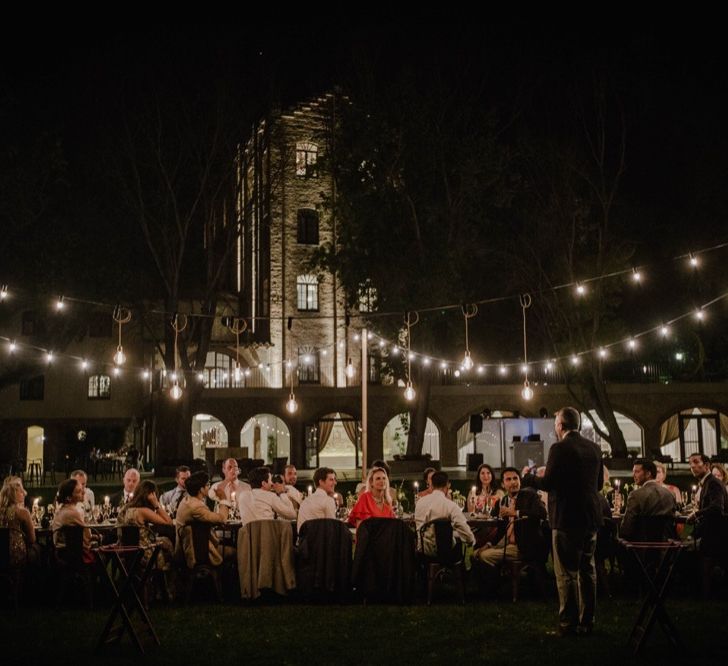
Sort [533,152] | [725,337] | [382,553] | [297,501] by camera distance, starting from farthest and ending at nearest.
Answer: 1. [725,337]
2. [533,152]
3. [297,501]
4. [382,553]

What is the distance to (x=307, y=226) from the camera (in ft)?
113

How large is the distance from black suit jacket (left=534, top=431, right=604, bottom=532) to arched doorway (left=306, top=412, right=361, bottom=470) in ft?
83.7

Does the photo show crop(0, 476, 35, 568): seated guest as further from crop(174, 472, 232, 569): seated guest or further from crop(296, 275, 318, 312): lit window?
crop(296, 275, 318, 312): lit window

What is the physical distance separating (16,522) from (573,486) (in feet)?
17.4

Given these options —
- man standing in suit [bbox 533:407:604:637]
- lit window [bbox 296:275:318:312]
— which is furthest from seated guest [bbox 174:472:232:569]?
lit window [bbox 296:275:318:312]

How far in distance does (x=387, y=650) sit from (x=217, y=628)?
1610mm

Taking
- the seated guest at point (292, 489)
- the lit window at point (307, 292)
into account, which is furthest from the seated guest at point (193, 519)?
the lit window at point (307, 292)

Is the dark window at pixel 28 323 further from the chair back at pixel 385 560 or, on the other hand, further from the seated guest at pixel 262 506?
the chair back at pixel 385 560

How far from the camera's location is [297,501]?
35.5 feet

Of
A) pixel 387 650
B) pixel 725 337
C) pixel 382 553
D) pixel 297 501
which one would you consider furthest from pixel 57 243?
pixel 725 337

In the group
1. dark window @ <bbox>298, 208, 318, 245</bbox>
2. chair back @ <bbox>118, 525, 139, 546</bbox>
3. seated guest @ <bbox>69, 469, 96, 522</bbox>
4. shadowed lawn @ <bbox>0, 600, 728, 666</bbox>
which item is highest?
dark window @ <bbox>298, 208, 318, 245</bbox>

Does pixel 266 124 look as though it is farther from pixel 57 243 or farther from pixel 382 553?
pixel 382 553

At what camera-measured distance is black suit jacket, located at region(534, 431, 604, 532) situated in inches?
269

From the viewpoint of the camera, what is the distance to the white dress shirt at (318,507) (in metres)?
8.57
